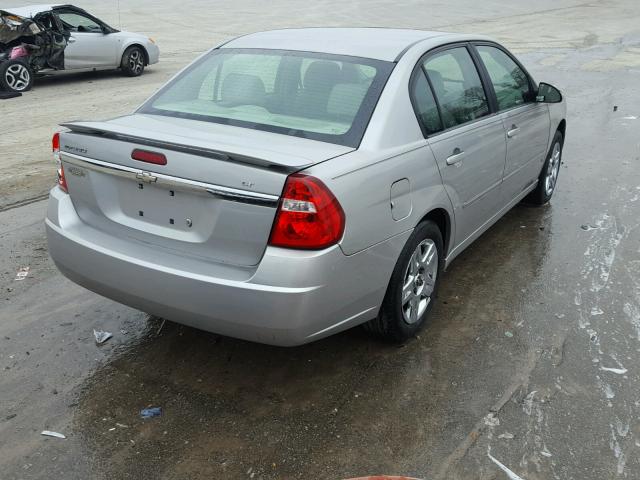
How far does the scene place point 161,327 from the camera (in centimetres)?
414

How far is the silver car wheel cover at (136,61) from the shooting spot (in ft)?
46.3

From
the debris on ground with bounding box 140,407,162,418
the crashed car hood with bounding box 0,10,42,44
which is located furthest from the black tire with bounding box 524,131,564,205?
the crashed car hood with bounding box 0,10,42,44

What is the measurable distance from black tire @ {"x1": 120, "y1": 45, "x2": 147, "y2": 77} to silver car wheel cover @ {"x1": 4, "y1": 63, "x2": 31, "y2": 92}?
2.26m

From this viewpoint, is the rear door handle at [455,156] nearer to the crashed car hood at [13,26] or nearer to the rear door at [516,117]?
the rear door at [516,117]

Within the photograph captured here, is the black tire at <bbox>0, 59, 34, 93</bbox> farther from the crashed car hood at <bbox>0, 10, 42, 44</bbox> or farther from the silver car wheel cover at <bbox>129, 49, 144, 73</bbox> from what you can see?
the silver car wheel cover at <bbox>129, 49, 144, 73</bbox>

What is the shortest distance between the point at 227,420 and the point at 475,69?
2.94m

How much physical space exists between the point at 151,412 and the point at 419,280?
168cm

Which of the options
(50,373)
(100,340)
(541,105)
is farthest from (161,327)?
(541,105)

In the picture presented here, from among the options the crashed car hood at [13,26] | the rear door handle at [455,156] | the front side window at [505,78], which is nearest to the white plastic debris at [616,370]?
the rear door handle at [455,156]

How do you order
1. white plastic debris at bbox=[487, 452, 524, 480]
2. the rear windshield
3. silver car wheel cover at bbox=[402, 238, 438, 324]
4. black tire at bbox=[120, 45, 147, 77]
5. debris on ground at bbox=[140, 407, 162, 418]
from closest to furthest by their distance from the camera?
white plastic debris at bbox=[487, 452, 524, 480] < debris on ground at bbox=[140, 407, 162, 418] < the rear windshield < silver car wheel cover at bbox=[402, 238, 438, 324] < black tire at bbox=[120, 45, 147, 77]

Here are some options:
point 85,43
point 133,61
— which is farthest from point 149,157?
point 133,61

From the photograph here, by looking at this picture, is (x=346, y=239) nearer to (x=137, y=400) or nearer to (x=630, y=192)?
(x=137, y=400)

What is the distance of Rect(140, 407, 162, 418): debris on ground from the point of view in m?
3.29

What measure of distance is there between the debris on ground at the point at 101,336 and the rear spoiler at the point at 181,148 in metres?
1.23
